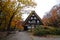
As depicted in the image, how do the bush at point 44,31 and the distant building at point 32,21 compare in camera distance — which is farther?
the distant building at point 32,21

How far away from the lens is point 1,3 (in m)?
29.2

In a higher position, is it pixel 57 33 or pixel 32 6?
pixel 32 6

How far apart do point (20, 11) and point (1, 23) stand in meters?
4.37

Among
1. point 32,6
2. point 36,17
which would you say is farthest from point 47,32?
point 36,17

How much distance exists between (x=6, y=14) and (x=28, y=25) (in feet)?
90.8

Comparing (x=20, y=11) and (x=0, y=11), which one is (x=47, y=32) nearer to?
(x=20, y=11)

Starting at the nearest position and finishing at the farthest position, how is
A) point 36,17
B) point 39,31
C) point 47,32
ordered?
point 39,31 < point 47,32 < point 36,17

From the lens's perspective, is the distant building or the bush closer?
the bush

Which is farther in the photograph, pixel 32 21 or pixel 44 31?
pixel 32 21

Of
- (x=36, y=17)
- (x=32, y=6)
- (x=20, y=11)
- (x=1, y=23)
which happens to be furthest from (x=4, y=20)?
(x=36, y=17)

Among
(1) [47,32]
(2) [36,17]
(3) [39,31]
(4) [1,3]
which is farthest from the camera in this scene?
(2) [36,17]

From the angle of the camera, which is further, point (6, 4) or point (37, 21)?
point (37, 21)

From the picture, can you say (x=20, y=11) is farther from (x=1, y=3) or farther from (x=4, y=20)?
(x=1, y=3)

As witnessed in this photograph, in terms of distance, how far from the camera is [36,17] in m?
58.1
